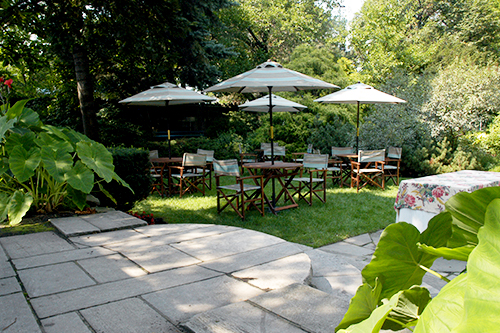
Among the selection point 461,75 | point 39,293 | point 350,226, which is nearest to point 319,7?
point 461,75

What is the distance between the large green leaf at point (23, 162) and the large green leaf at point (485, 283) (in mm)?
4199

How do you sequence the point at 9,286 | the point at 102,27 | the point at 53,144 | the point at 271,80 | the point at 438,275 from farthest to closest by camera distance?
the point at 102,27 → the point at 271,80 → the point at 53,144 → the point at 9,286 → the point at 438,275

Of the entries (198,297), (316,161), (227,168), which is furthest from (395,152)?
(198,297)

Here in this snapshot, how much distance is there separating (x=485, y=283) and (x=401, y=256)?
341mm

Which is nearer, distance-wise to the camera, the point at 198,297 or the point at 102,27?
the point at 198,297

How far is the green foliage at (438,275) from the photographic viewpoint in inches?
14.4

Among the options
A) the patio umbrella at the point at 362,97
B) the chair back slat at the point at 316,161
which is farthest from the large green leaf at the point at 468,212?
the patio umbrella at the point at 362,97

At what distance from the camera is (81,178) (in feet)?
13.1

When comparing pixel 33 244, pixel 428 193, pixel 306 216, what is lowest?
pixel 306 216

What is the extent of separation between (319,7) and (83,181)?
24.7 metres

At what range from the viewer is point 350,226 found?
5492 mm

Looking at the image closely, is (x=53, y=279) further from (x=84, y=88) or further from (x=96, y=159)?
(x=84, y=88)

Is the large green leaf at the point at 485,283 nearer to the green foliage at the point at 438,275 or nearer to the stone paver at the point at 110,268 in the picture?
the green foliage at the point at 438,275

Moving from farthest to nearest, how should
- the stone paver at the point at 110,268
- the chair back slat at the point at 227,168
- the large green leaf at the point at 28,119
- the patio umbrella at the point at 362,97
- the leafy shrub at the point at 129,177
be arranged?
1. the patio umbrella at the point at 362,97
2. the chair back slat at the point at 227,168
3. the leafy shrub at the point at 129,177
4. the large green leaf at the point at 28,119
5. the stone paver at the point at 110,268
